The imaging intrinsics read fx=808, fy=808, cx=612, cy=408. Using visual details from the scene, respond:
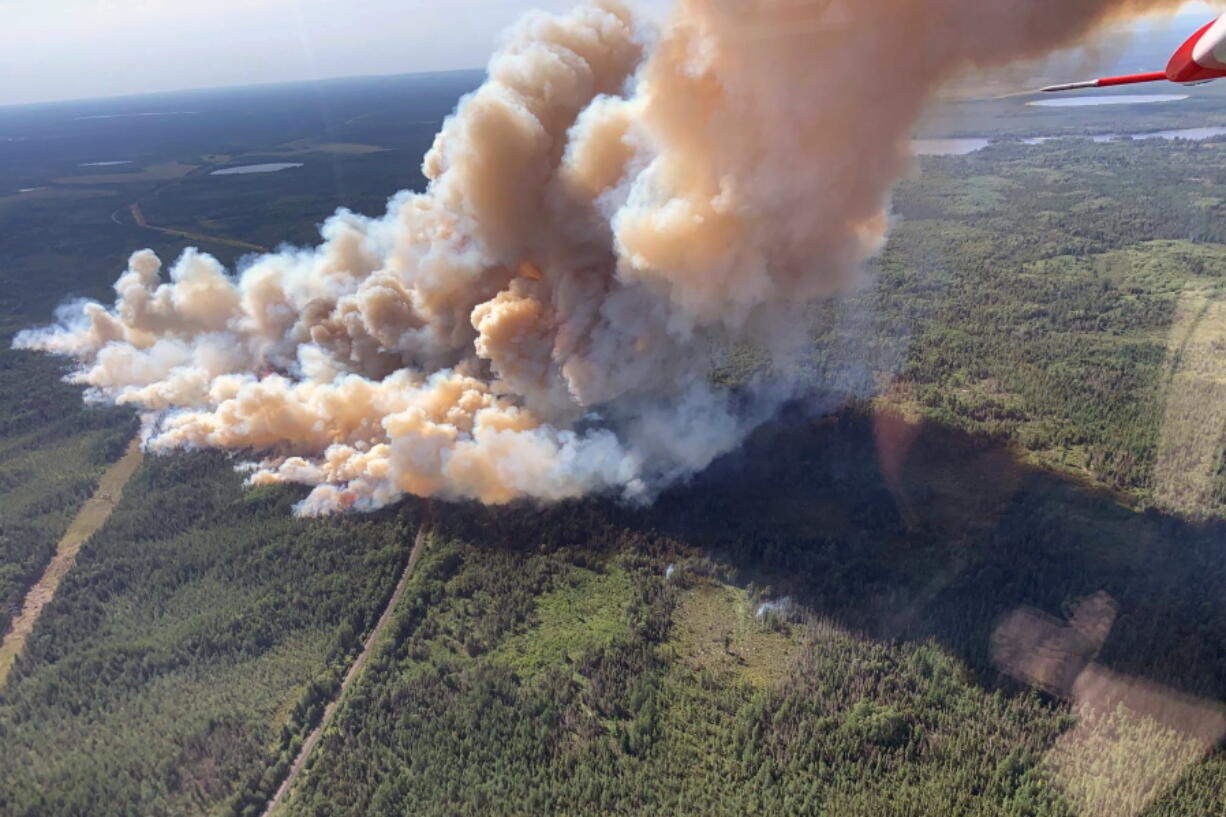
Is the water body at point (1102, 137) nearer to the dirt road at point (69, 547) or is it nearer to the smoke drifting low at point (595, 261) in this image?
the smoke drifting low at point (595, 261)

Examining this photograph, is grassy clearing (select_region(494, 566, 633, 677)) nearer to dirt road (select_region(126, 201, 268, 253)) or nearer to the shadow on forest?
the shadow on forest

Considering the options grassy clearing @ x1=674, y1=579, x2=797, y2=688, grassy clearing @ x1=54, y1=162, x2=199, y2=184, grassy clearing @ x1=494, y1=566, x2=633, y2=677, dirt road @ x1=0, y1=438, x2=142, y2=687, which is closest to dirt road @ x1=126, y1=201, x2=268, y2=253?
grassy clearing @ x1=54, y1=162, x2=199, y2=184

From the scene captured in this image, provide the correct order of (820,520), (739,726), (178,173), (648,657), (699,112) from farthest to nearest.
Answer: (178,173), (820,520), (699,112), (648,657), (739,726)

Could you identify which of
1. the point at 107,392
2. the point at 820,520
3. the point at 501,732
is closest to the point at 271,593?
the point at 501,732

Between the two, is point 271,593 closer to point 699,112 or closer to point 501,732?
point 501,732

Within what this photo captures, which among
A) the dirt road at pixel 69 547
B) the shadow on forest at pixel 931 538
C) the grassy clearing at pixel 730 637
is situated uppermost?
the shadow on forest at pixel 931 538

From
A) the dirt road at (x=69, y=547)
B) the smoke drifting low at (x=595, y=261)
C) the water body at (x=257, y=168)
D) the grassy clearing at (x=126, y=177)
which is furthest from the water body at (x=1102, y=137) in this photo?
the grassy clearing at (x=126, y=177)
